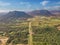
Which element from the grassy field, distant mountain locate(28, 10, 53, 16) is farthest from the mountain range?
the grassy field

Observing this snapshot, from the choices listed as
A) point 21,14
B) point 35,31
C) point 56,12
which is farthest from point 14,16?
point 56,12

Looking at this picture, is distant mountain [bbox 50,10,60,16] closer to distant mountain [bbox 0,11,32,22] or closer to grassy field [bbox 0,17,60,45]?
grassy field [bbox 0,17,60,45]

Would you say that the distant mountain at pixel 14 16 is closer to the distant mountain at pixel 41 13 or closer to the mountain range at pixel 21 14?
the mountain range at pixel 21 14

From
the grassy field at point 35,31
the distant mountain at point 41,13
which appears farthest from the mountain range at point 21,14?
the grassy field at point 35,31

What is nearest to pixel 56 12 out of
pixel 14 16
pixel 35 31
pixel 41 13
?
pixel 41 13

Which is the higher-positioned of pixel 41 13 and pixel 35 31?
pixel 41 13

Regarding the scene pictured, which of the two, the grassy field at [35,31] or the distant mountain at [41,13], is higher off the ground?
the distant mountain at [41,13]

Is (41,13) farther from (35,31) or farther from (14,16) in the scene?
(14,16)

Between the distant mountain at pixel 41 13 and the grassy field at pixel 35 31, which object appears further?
the distant mountain at pixel 41 13

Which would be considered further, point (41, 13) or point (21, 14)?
point (41, 13)

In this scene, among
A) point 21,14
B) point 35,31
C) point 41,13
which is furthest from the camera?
point 41,13

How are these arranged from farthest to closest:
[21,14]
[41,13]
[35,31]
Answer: [41,13] → [21,14] → [35,31]

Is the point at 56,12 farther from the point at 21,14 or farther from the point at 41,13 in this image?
the point at 21,14
